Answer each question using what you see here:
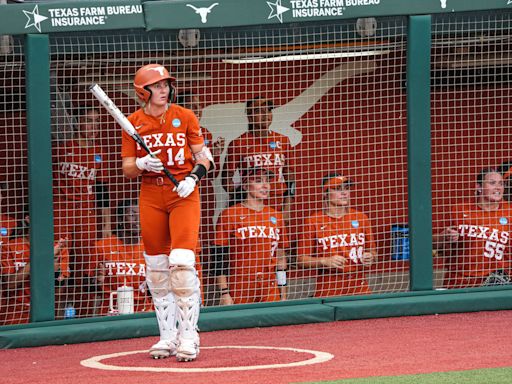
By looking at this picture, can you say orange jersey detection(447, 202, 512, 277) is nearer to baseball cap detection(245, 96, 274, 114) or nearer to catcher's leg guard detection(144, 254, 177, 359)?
baseball cap detection(245, 96, 274, 114)

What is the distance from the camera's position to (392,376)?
5.09m

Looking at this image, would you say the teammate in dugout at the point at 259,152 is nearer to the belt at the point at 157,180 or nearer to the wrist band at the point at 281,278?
the wrist band at the point at 281,278

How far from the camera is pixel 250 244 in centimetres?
746

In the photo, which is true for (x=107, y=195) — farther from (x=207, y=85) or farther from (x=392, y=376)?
(x=392, y=376)

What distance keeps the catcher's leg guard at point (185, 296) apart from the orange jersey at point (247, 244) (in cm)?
155

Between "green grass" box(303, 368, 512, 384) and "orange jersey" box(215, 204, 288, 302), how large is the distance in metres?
2.50

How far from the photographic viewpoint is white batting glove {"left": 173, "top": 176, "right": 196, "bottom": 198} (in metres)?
5.82

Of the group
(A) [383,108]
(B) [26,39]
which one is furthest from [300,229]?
(B) [26,39]

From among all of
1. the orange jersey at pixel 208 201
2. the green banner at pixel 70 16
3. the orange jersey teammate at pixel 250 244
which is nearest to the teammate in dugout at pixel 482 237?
the orange jersey teammate at pixel 250 244

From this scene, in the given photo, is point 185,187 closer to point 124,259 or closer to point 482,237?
point 124,259

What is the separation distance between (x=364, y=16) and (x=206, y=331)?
233 cm

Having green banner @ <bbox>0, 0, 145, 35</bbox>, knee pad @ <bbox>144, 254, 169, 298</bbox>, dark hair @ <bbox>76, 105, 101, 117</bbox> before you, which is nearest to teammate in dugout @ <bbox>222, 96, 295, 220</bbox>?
dark hair @ <bbox>76, 105, 101, 117</bbox>

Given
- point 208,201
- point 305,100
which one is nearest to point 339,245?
point 208,201

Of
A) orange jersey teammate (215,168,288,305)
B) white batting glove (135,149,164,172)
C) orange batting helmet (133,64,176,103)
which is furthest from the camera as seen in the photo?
orange jersey teammate (215,168,288,305)
